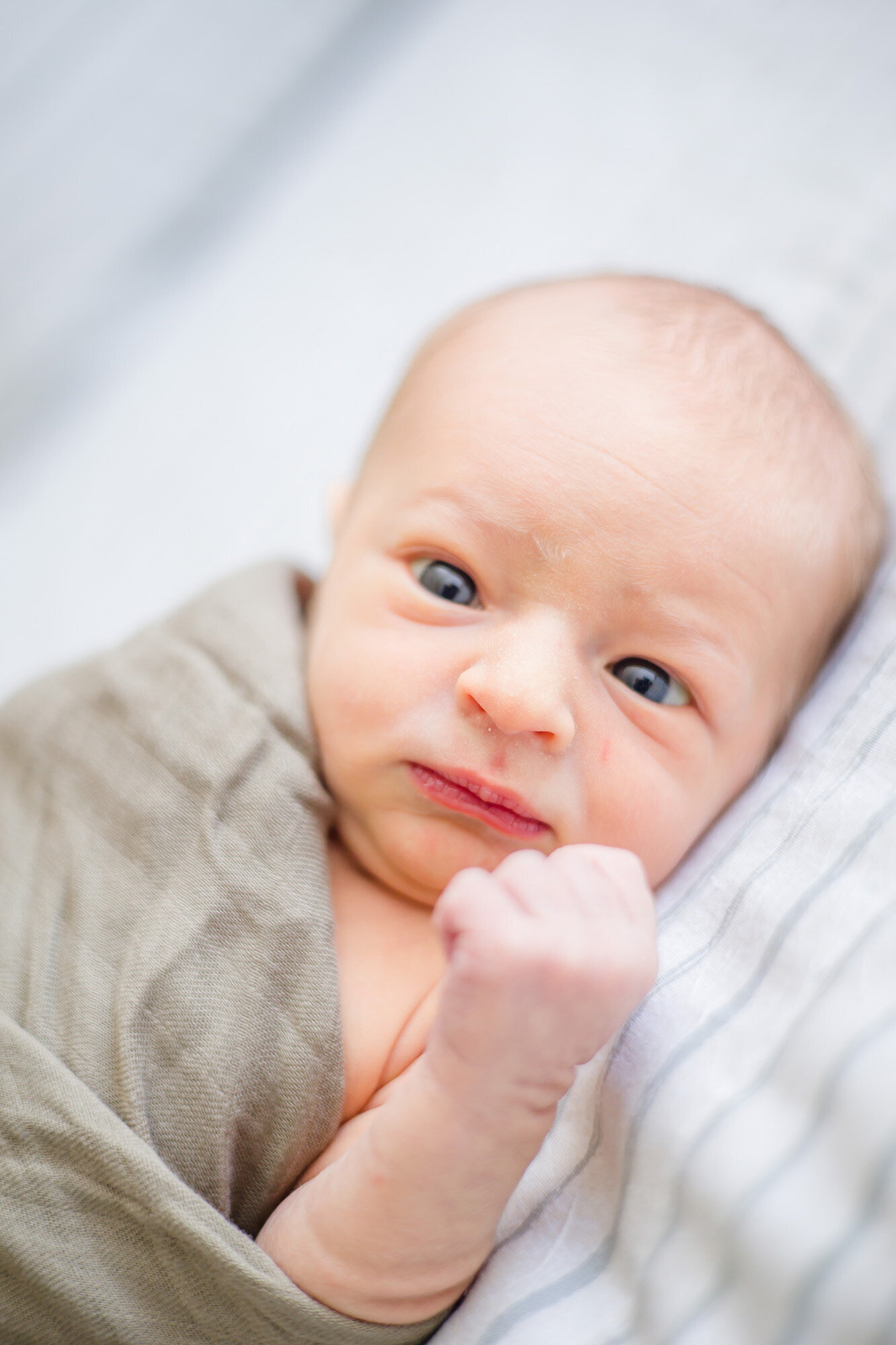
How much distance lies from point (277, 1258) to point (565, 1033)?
0.32 metres

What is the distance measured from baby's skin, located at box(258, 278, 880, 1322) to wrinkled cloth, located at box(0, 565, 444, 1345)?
5 cm

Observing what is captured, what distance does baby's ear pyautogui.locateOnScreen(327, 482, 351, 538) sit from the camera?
4.04 ft

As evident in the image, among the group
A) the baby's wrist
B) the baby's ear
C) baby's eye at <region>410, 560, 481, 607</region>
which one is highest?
baby's eye at <region>410, 560, 481, 607</region>

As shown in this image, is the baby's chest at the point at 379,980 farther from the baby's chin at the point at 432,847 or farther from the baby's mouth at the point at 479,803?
the baby's mouth at the point at 479,803

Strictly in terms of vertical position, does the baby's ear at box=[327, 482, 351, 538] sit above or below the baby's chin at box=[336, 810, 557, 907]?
above

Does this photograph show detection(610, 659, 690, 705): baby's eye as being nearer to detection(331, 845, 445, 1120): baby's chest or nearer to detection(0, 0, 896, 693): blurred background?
detection(331, 845, 445, 1120): baby's chest

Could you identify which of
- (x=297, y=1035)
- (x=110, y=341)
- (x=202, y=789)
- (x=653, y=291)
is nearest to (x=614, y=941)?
(x=297, y=1035)

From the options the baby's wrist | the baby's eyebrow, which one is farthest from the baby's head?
the baby's wrist

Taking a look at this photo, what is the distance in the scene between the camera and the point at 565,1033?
0.74 metres

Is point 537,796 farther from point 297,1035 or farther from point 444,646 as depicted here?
point 297,1035

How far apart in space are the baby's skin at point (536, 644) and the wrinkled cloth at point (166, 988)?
0.05m

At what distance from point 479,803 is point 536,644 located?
→ 15 cm

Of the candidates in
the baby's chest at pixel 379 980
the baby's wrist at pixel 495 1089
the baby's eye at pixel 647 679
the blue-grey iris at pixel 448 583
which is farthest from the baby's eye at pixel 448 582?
the baby's wrist at pixel 495 1089

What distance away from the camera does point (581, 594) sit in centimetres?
95
